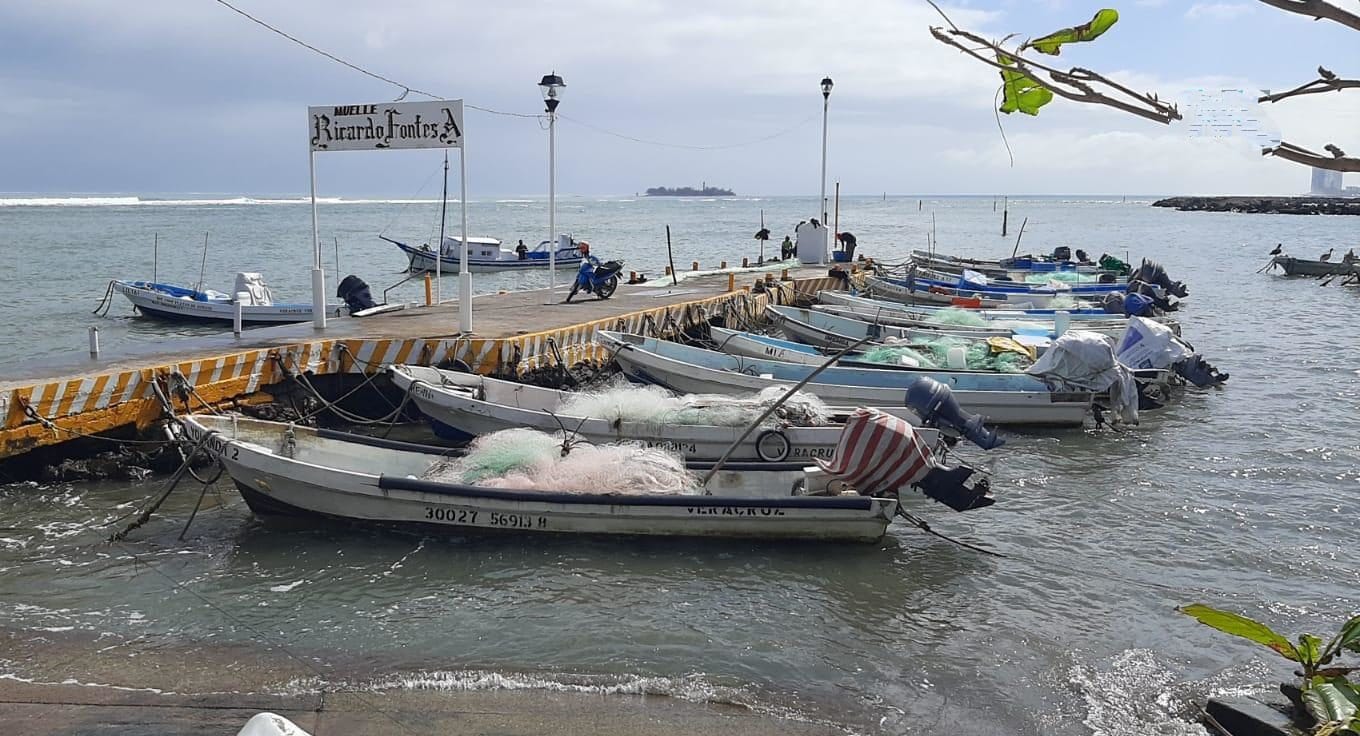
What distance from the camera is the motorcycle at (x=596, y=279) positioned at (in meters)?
21.1

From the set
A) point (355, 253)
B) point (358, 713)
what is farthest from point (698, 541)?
point (355, 253)

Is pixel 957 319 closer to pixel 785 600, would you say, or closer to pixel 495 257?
pixel 785 600

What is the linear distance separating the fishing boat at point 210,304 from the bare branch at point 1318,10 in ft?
76.0

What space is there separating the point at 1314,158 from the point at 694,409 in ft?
33.6

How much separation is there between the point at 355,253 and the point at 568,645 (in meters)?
57.0

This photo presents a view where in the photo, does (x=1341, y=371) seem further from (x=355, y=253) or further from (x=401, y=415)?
(x=355, y=253)

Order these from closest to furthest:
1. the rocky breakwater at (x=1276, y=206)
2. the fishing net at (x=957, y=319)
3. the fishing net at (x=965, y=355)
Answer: the fishing net at (x=965, y=355)
the fishing net at (x=957, y=319)
the rocky breakwater at (x=1276, y=206)

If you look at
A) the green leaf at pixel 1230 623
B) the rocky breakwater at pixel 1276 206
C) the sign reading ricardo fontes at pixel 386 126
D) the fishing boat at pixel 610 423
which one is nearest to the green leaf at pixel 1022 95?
the green leaf at pixel 1230 623

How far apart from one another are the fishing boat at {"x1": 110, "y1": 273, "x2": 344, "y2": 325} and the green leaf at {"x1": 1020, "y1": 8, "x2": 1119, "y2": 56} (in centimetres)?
2264

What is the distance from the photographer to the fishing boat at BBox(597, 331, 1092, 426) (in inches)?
581

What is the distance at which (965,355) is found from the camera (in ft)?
56.1

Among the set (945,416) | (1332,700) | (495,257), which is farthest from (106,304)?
(1332,700)

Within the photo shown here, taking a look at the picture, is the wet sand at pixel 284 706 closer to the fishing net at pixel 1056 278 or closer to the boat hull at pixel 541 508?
the boat hull at pixel 541 508

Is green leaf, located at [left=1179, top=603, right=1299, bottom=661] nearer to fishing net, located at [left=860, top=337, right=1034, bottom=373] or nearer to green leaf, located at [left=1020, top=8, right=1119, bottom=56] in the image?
green leaf, located at [left=1020, top=8, right=1119, bottom=56]
